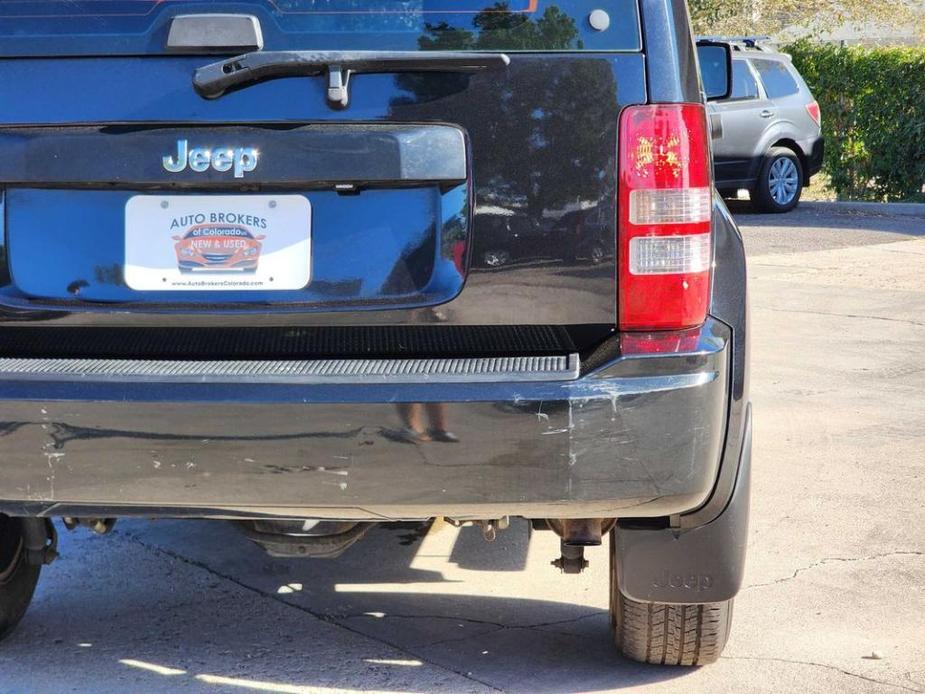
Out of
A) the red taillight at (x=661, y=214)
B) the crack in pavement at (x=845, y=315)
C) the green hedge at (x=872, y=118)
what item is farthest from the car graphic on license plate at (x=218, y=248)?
the green hedge at (x=872, y=118)

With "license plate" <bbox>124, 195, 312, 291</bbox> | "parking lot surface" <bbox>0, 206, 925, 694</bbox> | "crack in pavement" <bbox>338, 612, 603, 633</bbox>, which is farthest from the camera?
"crack in pavement" <bbox>338, 612, 603, 633</bbox>

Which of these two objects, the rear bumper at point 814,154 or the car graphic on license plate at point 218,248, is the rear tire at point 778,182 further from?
the car graphic on license plate at point 218,248

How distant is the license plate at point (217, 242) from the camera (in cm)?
263

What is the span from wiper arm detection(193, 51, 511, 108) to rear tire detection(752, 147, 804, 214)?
1250 cm

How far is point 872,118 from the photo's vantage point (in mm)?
16156

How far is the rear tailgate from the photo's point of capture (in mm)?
2580

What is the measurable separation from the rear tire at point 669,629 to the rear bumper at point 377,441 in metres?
0.58

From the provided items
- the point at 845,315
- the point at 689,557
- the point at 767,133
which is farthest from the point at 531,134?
the point at 767,133

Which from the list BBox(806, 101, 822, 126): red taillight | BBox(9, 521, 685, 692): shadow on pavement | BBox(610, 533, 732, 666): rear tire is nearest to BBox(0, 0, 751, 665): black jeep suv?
BBox(610, 533, 732, 666): rear tire

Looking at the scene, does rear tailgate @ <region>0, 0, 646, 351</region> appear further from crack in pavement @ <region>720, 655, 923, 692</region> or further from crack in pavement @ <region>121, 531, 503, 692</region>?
crack in pavement @ <region>720, 655, 923, 692</region>

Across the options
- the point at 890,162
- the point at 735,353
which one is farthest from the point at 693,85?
the point at 890,162

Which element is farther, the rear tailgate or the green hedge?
the green hedge

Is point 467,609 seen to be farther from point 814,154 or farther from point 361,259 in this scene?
point 814,154

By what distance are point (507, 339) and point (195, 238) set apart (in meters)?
0.65
